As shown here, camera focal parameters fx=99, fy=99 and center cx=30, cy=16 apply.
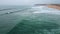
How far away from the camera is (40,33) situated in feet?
23.6

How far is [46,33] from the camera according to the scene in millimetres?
7156

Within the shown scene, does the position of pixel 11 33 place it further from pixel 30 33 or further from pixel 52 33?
pixel 52 33

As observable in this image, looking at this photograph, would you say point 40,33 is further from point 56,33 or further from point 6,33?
point 6,33

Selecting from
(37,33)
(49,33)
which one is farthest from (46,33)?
(37,33)

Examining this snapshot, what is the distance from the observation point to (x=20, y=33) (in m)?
7.23

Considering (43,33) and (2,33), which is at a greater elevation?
(2,33)

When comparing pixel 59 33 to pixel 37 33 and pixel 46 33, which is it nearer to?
pixel 46 33

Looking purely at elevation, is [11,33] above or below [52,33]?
above

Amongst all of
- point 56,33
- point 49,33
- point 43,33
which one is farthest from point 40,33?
point 56,33

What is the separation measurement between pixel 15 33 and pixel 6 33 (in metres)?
0.65

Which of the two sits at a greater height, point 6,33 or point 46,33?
point 6,33

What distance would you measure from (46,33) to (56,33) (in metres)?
0.71

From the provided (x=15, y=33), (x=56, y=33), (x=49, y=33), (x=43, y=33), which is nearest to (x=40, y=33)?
(x=43, y=33)

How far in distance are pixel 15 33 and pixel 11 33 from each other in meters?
0.29
